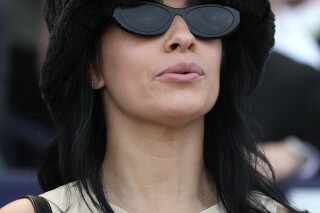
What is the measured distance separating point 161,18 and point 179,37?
0.10m

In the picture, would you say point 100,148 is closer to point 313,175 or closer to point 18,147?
point 313,175

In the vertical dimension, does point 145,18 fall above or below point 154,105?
above

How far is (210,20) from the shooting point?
3.95 meters

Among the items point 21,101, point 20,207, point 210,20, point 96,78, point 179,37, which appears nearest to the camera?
point 20,207

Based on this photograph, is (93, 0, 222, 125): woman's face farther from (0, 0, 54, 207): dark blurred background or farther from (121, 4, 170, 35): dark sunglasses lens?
(0, 0, 54, 207): dark blurred background

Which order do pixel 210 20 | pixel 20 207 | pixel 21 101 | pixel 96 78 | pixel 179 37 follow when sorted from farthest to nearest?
pixel 21 101
pixel 96 78
pixel 210 20
pixel 179 37
pixel 20 207

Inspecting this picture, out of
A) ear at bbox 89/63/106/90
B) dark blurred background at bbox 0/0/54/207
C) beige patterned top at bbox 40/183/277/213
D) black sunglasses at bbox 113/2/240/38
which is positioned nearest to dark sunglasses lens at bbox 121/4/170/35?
black sunglasses at bbox 113/2/240/38

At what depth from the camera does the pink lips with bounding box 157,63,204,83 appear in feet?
12.5

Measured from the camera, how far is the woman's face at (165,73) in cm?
383

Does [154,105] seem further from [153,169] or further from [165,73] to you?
[153,169]

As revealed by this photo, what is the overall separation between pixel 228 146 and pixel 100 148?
0.49m

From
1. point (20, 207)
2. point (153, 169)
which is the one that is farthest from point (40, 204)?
point (153, 169)

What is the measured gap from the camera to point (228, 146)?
4.23 meters

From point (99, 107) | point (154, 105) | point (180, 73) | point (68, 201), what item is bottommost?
point (68, 201)
